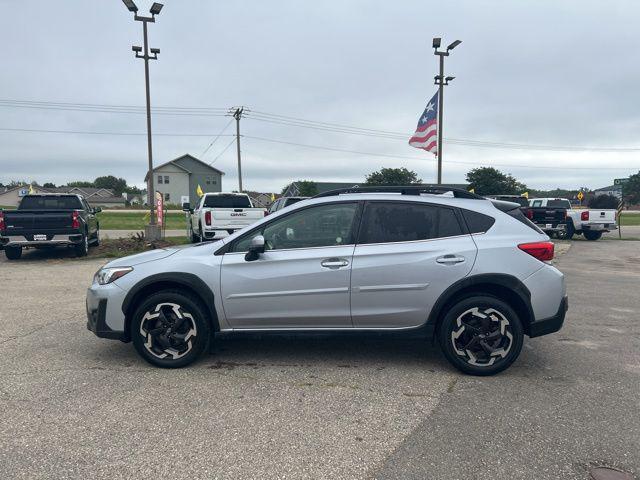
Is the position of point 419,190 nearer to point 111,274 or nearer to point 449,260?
point 449,260

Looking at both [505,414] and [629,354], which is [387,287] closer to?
[505,414]

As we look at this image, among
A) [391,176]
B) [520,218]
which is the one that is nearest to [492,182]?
[391,176]

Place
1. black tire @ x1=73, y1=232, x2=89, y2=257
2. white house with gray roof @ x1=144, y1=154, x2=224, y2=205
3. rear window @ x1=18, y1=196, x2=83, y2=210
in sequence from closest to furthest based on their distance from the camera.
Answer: black tire @ x1=73, y1=232, x2=89, y2=257 → rear window @ x1=18, y1=196, x2=83, y2=210 → white house with gray roof @ x1=144, y1=154, x2=224, y2=205

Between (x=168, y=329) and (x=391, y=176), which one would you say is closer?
(x=168, y=329)

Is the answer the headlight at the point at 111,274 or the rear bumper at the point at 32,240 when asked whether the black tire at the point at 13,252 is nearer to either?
the rear bumper at the point at 32,240

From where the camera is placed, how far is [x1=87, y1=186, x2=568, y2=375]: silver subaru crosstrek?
4.14 m

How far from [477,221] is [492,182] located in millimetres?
76912

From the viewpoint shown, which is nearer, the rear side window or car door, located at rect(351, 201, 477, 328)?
car door, located at rect(351, 201, 477, 328)

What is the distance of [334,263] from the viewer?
13.8 ft

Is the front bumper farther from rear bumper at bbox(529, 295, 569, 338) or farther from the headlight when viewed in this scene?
rear bumper at bbox(529, 295, 569, 338)

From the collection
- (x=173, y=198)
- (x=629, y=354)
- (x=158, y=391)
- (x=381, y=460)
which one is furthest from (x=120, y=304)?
(x=173, y=198)

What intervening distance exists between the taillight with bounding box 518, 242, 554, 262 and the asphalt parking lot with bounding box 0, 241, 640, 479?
3.57 ft

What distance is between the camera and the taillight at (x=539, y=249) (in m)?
4.18

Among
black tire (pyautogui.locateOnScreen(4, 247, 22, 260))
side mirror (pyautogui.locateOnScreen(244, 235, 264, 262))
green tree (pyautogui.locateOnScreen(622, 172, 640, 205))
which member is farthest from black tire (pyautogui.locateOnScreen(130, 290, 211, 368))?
green tree (pyautogui.locateOnScreen(622, 172, 640, 205))
